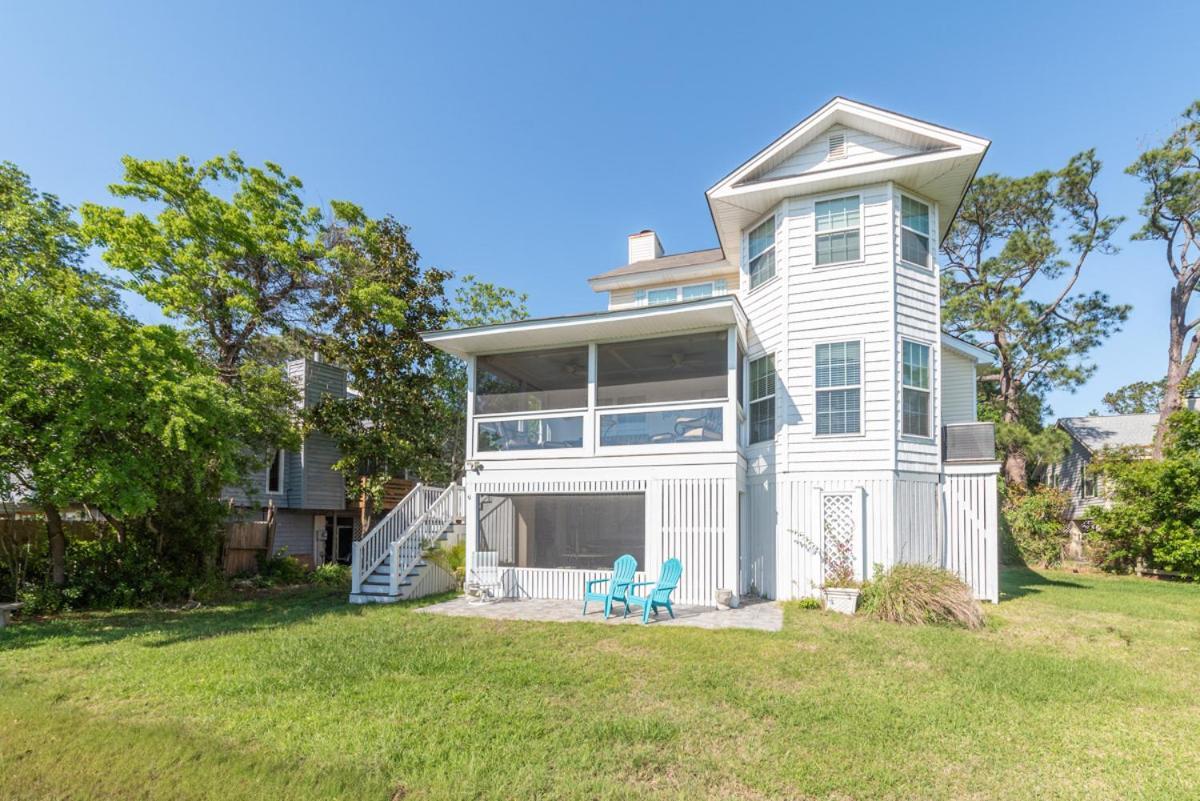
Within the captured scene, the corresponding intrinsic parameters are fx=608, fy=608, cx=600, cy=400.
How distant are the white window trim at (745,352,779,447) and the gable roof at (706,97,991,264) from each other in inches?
120

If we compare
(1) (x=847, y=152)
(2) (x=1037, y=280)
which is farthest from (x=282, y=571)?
(2) (x=1037, y=280)

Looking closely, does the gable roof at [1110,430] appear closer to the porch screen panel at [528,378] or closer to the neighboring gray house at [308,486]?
the porch screen panel at [528,378]

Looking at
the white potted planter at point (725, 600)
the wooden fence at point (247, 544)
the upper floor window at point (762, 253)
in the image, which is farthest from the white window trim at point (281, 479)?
the upper floor window at point (762, 253)

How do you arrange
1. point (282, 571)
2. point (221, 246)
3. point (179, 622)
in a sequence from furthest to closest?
point (282, 571), point (221, 246), point (179, 622)

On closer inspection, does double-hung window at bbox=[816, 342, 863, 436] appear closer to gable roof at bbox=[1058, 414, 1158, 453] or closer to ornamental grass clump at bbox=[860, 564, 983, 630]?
ornamental grass clump at bbox=[860, 564, 983, 630]

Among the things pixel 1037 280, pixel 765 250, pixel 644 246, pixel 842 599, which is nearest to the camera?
pixel 842 599

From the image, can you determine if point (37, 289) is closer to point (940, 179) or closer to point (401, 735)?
point (401, 735)

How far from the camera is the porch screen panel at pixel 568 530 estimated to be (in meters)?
13.5

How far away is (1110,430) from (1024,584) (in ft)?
56.2

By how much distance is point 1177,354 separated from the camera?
76.0 ft

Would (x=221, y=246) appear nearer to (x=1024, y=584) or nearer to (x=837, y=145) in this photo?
(x=837, y=145)

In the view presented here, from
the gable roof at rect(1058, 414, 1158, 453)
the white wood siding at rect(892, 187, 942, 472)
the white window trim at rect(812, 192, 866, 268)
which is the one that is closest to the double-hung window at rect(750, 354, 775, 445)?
the white window trim at rect(812, 192, 866, 268)

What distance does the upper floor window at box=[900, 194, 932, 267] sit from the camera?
448 inches

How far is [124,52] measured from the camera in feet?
39.9
